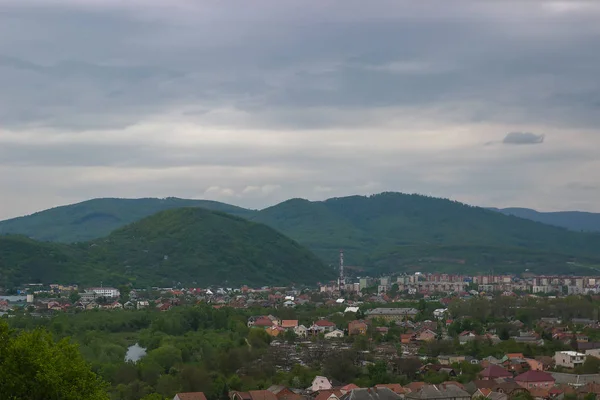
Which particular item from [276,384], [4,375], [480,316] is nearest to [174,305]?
[480,316]

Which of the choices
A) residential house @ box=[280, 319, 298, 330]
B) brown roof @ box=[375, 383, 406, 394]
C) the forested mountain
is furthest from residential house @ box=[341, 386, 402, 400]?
the forested mountain

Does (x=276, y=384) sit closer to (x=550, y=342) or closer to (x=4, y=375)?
(x=550, y=342)

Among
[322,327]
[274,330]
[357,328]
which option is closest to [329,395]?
[274,330]

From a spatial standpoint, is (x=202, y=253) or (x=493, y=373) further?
(x=202, y=253)

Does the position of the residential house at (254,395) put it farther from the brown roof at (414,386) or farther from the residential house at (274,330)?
the residential house at (274,330)

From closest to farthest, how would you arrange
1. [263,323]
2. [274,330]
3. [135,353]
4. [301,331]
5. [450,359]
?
[450,359] < [135,353] < [274,330] < [301,331] < [263,323]

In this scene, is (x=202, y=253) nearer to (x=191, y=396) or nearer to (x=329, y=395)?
(x=329, y=395)
